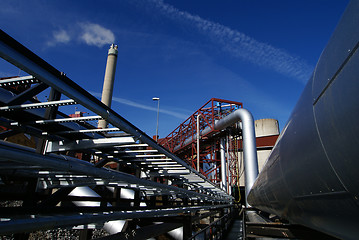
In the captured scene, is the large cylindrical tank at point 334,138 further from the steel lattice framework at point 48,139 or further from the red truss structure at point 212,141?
the red truss structure at point 212,141

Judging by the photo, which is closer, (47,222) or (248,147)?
(47,222)

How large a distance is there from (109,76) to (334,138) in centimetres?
2440

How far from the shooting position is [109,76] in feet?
77.9

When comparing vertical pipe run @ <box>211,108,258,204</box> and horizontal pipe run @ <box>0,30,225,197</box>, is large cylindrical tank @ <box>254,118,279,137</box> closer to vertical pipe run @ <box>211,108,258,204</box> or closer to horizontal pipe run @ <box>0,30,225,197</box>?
vertical pipe run @ <box>211,108,258,204</box>

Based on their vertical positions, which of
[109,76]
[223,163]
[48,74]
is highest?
[109,76]

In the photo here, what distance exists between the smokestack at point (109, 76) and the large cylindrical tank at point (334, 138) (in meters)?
22.1

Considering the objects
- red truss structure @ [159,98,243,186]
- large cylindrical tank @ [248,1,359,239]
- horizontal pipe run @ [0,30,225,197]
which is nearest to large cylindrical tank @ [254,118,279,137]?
red truss structure @ [159,98,243,186]

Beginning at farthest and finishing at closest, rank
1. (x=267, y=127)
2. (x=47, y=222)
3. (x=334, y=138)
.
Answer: (x=267, y=127) → (x=47, y=222) → (x=334, y=138)

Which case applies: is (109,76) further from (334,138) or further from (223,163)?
(334,138)

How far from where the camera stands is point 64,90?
174 cm

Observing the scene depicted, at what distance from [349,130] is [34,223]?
2.41m

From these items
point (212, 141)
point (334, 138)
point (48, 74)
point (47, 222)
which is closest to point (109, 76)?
point (212, 141)

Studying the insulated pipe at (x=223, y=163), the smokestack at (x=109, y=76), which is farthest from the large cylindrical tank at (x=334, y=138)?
the smokestack at (x=109, y=76)

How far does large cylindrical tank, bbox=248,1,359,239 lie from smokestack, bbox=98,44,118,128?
22130mm
